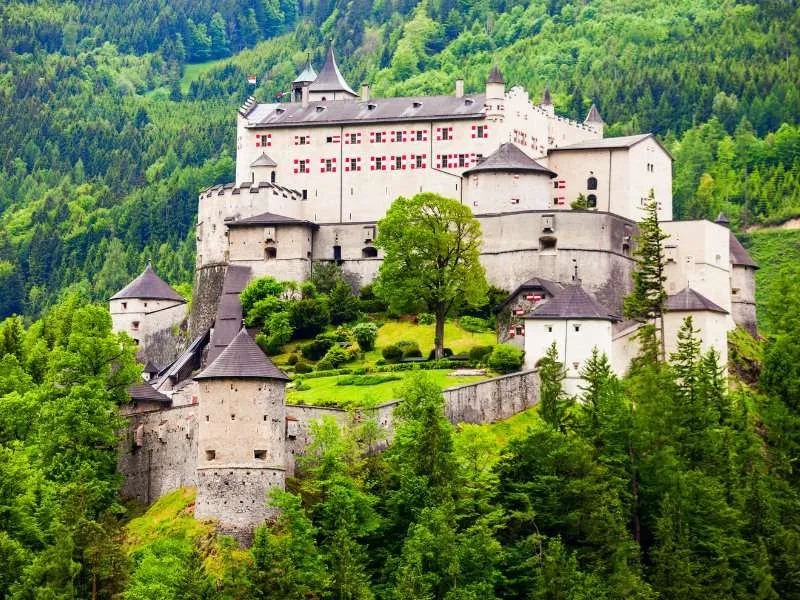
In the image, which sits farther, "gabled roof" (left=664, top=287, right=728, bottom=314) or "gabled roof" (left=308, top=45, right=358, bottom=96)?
"gabled roof" (left=308, top=45, right=358, bottom=96)

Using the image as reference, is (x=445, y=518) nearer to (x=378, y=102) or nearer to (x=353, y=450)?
(x=353, y=450)

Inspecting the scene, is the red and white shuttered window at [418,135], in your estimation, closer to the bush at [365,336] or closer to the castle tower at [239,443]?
the bush at [365,336]

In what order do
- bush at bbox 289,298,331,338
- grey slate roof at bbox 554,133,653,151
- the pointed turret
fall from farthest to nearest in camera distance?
the pointed turret, grey slate roof at bbox 554,133,653,151, bush at bbox 289,298,331,338

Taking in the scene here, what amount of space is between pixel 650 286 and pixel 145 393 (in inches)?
1086

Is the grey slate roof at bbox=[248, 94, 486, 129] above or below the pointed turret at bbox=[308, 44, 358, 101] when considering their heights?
below

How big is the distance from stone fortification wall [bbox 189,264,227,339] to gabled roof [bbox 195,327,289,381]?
3230cm

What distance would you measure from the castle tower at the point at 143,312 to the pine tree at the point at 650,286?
29268mm

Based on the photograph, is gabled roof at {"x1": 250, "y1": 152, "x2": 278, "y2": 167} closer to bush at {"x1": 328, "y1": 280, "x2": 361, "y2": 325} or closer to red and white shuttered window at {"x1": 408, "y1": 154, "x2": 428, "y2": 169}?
red and white shuttered window at {"x1": 408, "y1": 154, "x2": 428, "y2": 169}

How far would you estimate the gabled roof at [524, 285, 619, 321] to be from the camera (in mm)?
85938

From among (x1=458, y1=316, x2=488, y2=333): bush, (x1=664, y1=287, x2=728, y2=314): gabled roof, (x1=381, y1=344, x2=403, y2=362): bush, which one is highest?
(x1=664, y1=287, x2=728, y2=314): gabled roof

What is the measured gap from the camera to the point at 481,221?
10219 centimetres

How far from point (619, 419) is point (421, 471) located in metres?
11.9

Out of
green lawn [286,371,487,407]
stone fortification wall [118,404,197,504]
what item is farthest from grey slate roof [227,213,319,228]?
stone fortification wall [118,404,197,504]

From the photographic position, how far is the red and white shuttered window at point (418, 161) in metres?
110
